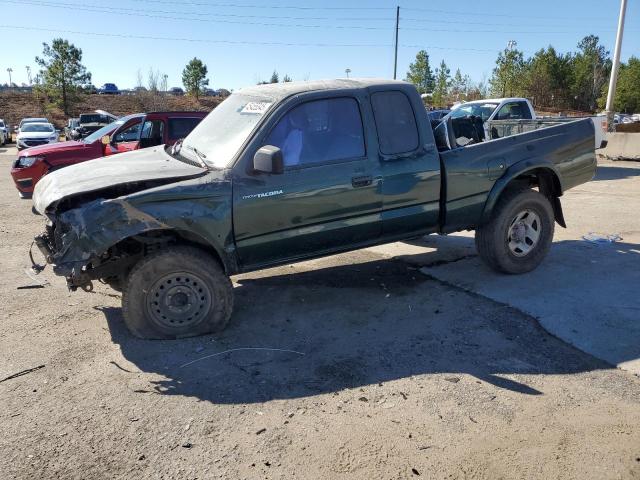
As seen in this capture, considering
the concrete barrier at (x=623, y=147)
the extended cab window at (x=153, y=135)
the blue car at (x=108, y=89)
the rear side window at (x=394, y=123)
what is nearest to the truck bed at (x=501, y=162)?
the rear side window at (x=394, y=123)

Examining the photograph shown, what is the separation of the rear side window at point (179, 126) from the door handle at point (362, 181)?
5945 mm

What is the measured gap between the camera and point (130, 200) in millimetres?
4008

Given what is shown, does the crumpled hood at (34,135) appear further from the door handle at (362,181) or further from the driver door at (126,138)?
the door handle at (362,181)

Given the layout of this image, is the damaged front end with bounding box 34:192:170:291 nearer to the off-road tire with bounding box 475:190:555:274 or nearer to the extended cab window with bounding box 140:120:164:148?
the off-road tire with bounding box 475:190:555:274

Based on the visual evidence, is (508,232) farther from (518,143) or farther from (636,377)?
(636,377)

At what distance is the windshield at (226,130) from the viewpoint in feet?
14.8

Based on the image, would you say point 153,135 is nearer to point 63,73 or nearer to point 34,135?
point 34,135

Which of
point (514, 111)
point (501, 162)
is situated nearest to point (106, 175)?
point (501, 162)

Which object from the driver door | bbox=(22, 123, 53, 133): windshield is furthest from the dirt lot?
bbox=(22, 123, 53, 133): windshield

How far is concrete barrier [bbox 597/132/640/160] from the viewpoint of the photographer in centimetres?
1698

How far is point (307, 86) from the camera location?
4785 mm

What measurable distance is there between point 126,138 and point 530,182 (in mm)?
7800

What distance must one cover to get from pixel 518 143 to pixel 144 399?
435 centimetres

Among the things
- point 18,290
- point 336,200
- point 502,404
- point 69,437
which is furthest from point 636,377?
point 18,290
